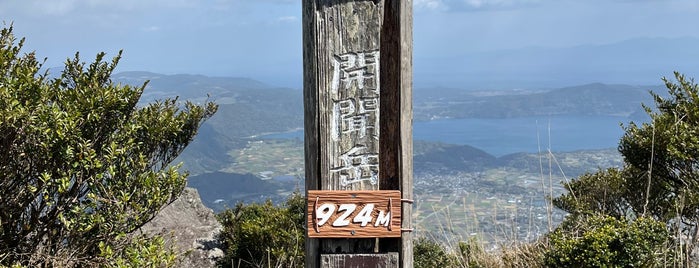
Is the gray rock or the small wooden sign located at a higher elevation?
the small wooden sign

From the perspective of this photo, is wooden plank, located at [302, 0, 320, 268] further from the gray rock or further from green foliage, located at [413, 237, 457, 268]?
the gray rock

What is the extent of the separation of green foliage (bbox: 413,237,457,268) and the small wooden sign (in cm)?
280

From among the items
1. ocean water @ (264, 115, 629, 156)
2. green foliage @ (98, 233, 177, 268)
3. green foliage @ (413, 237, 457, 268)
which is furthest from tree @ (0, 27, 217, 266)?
ocean water @ (264, 115, 629, 156)

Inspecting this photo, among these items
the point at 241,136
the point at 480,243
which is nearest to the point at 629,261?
the point at 480,243

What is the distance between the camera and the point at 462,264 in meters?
4.62

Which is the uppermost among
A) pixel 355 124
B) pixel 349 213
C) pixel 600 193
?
pixel 355 124

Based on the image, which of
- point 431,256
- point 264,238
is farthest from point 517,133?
point 431,256

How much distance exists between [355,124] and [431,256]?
398 cm

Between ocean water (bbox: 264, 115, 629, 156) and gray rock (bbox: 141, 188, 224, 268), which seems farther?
ocean water (bbox: 264, 115, 629, 156)

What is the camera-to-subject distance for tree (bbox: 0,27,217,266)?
3605mm

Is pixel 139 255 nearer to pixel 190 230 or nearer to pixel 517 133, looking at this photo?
pixel 190 230

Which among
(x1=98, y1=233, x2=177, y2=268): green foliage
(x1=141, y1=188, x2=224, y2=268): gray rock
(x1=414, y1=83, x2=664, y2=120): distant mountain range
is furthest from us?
→ (x1=414, y1=83, x2=664, y2=120): distant mountain range

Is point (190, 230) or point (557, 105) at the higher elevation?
point (557, 105)

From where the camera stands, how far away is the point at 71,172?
369 centimetres
